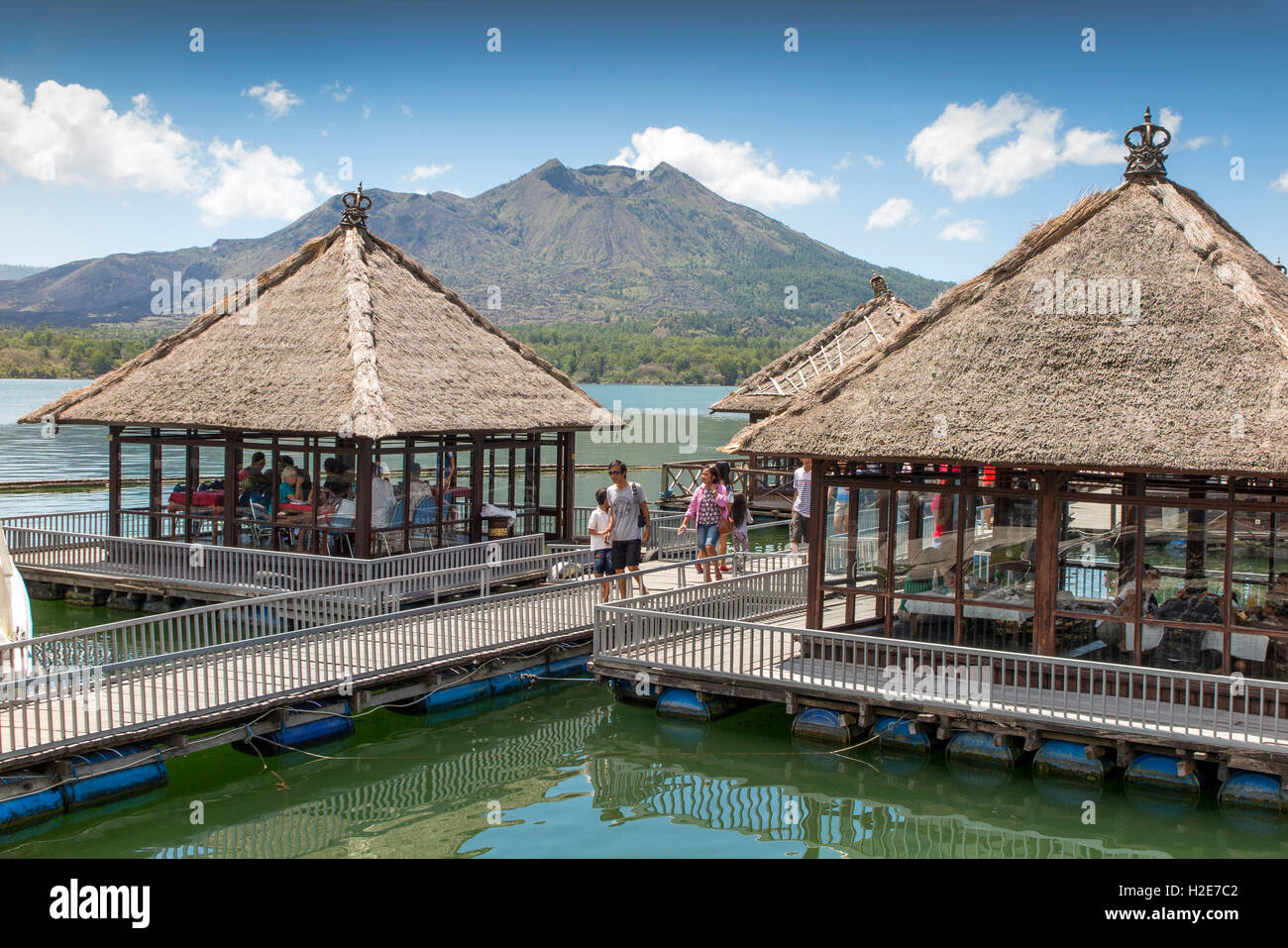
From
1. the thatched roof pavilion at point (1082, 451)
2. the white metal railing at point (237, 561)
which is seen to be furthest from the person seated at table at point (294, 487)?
the thatched roof pavilion at point (1082, 451)

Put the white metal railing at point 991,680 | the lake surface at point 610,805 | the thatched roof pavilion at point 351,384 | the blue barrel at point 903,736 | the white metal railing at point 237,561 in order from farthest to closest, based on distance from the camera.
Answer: the thatched roof pavilion at point 351,384 < the white metal railing at point 237,561 < the blue barrel at point 903,736 < the white metal railing at point 991,680 < the lake surface at point 610,805

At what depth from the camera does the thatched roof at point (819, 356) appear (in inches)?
1432

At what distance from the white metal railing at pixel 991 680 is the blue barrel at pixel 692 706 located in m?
0.44

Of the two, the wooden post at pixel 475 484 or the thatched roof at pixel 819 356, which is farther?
the thatched roof at pixel 819 356

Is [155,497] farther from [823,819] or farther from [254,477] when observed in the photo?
[823,819]

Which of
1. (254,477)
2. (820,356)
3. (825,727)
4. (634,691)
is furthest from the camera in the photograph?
(820,356)

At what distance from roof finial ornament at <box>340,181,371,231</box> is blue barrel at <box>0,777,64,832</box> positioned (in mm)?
14547

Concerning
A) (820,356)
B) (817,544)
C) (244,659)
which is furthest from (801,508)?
(820,356)

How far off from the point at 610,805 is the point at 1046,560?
5.95 m

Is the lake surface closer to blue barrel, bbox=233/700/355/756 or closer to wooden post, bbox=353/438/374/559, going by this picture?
blue barrel, bbox=233/700/355/756

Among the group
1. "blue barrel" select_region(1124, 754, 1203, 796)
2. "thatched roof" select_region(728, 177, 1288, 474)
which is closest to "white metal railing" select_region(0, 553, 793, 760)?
"thatched roof" select_region(728, 177, 1288, 474)

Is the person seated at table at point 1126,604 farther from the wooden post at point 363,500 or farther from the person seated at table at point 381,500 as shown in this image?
the person seated at table at point 381,500

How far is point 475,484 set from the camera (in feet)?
73.0

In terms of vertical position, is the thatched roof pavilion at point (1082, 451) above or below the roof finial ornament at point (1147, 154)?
below
